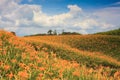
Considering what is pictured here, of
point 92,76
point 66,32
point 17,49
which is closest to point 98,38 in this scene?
point 66,32

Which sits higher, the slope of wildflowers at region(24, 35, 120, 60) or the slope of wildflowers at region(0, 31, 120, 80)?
the slope of wildflowers at region(0, 31, 120, 80)

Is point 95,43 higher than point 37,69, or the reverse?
point 37,69

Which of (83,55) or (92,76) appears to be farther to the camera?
(83,55)

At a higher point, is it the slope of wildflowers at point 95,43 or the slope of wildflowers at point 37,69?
the slope of wildflowers at point 37,69

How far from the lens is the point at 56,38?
41844 millimetres

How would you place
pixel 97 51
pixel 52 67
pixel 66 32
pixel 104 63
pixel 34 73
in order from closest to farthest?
1. pixel 34 73
2. pixel 52 67
3. pixel 104 63
4. pixel 97 51
5. pixel 66 32

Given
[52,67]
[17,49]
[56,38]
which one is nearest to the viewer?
[52,67]

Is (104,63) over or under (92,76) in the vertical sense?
under

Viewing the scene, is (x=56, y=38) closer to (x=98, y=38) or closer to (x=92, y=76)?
(x=98, y=38)

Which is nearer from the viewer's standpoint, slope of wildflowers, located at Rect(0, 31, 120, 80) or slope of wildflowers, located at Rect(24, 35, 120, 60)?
slope of wildflowers, located at Rect(0, 31, 120, 80)

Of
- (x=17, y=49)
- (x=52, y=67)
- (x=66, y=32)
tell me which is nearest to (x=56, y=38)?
(x=66, y=32)

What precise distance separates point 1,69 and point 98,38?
3268cm

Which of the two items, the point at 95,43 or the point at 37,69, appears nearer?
the point at 37,69

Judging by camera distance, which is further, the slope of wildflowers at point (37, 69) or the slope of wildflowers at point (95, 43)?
the slope of wildflowers at point (95, 43)
